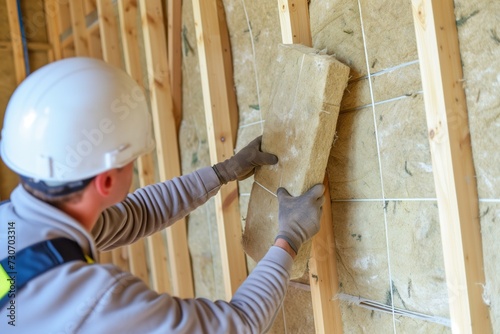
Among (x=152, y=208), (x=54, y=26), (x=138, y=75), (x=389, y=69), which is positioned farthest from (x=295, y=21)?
(x=54, y=26)

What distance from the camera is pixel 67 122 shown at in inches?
38.1

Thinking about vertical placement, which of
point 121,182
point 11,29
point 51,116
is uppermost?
point 11,29

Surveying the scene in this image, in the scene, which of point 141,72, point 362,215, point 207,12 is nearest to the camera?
point 362,215

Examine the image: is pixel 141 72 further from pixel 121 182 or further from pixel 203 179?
pixel 121 182

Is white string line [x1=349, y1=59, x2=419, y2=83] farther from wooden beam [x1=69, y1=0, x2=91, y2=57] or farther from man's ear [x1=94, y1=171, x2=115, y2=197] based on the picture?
wooden beam [x1=69, y1=0, x2=91, y2=57]

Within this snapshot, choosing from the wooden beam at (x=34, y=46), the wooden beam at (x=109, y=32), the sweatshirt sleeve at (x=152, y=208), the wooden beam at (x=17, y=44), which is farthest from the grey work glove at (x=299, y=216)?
the wooden beam at (x=34, y=46)

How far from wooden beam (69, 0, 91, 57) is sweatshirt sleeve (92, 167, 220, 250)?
230 cm

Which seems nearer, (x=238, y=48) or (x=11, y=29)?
(x=238, y=48)

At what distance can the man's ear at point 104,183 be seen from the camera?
40.3 inches

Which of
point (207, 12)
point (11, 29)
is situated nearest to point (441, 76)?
point (207, 12)

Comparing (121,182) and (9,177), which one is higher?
(9,177)

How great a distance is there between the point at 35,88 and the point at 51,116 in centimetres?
8

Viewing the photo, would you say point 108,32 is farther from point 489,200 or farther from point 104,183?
point 489,200

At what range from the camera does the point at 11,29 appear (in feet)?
11.9
